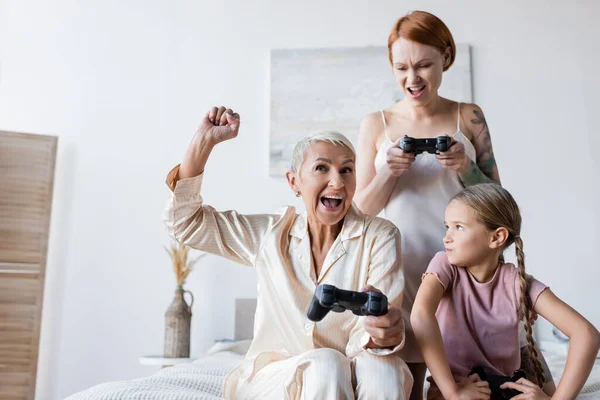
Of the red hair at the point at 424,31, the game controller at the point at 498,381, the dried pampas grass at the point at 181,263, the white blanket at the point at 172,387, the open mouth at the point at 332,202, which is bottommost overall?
the white blanket at the point at 172,387

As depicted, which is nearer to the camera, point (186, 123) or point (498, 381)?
point (498, 381)

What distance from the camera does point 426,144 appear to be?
62.6 inches

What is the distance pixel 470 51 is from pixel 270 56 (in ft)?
3.90

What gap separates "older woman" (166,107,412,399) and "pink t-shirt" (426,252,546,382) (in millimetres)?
170

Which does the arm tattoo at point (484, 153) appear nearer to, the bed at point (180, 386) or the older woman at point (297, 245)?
the older woman at point (297, 245)

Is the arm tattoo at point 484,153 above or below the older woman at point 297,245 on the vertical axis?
above

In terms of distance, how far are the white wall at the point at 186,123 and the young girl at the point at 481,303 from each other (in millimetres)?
2197

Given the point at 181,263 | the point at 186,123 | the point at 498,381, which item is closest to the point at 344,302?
the point at 498,381

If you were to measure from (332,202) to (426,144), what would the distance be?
0.33m

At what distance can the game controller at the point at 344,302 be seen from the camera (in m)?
1.09

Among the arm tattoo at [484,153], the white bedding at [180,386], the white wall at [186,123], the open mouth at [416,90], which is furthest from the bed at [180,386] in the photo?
the white wall at [186,123]

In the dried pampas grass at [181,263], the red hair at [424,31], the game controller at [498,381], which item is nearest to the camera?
the game controller at [498,381]

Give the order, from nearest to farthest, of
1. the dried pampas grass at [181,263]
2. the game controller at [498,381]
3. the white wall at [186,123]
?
the game controller at [498,381] → the dried pampas grass at [181,263] → the white wall at [186,123]

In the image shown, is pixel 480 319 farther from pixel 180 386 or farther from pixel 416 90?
pixel 180 386
